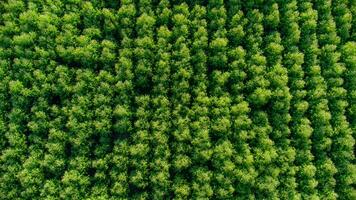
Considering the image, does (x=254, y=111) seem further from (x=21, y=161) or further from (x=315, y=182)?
→ (x=21, y=161)

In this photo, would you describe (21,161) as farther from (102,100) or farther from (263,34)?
(263,34)

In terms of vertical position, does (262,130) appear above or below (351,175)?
above

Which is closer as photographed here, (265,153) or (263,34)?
(265,153)

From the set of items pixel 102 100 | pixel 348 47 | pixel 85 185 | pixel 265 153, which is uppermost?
pixel 348 47

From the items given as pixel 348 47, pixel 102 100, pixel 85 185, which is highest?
pixel 348 47

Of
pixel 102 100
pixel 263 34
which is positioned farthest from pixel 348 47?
pixel 102 100

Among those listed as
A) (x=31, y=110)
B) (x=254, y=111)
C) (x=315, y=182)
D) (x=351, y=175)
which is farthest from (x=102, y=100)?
(x=351, y=175)
